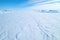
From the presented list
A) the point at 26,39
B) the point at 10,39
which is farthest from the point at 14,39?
the point at 26,39

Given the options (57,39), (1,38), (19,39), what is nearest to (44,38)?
(57,39)

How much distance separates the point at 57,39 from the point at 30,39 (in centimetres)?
90

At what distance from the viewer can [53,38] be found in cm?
322

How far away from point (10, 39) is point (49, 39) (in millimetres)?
1305

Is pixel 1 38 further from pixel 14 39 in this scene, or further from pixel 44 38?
pixel 44 38

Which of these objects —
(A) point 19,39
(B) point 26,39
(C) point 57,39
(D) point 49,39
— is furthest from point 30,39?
(C) point 57,39

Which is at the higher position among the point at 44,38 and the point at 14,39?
the point at 14,39

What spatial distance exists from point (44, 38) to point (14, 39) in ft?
3.35

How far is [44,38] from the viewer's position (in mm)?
3213

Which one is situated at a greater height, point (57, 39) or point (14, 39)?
point (14, 39)

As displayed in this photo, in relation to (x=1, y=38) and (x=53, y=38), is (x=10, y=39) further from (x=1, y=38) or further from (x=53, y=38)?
(x=53, y=38)

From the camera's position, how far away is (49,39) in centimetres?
313

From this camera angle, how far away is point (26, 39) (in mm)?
3158

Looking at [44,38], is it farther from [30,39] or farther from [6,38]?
[6,38]
